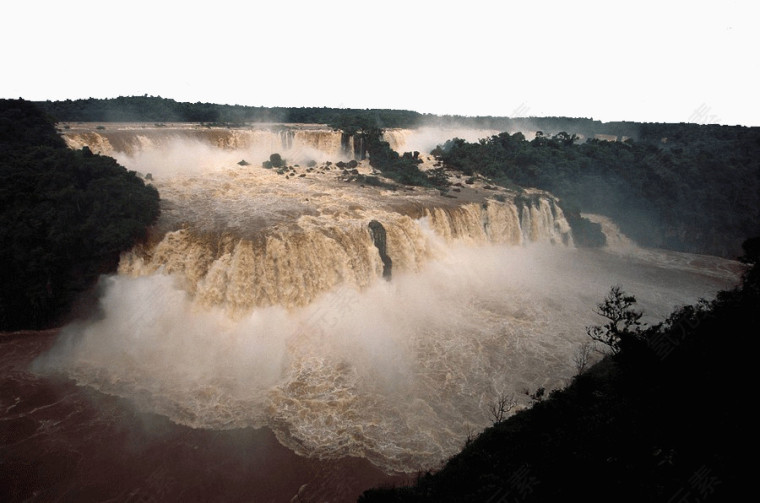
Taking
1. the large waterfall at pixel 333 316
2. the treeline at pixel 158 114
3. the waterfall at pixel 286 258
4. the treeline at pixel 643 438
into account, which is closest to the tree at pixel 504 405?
the large waterfall at pixel 333 316

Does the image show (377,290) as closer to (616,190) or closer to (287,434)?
(287,434)

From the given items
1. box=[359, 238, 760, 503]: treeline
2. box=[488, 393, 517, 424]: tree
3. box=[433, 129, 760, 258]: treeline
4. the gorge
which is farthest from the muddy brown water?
box=[433, 129, 760, 258]: treeline

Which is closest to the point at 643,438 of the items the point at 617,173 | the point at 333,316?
the point at 333,316

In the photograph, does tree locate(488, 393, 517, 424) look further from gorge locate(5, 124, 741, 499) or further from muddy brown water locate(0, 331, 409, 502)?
muddy brown water locate(0, 331, 409, 502)

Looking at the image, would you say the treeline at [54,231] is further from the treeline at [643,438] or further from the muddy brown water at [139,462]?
the treeline at [643,438]

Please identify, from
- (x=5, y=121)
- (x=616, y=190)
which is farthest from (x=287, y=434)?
(x=616, y=190)

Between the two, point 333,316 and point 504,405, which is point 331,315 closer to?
point 333,316
